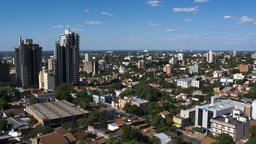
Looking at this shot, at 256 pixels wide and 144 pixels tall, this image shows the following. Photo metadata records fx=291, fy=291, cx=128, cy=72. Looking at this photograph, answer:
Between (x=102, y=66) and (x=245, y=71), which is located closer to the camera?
(x=245, y=71)

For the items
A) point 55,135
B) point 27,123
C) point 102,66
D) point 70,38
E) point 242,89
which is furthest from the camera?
point 102,66

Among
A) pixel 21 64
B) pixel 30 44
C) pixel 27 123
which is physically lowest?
pixel 27 123

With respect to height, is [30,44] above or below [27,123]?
above

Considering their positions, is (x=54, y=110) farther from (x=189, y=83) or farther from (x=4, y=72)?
(x=189, y=83)

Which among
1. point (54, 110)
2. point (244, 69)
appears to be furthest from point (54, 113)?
point (244, 69)

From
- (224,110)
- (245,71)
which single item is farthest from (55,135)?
(245,71)

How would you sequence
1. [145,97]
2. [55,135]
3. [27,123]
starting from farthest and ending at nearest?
[145,97]
[27,123]
[55,135]

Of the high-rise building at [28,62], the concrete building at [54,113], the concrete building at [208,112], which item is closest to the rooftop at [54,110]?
the concrete building at [54,113]

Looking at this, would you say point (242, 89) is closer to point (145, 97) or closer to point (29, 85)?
point (145, 97)
